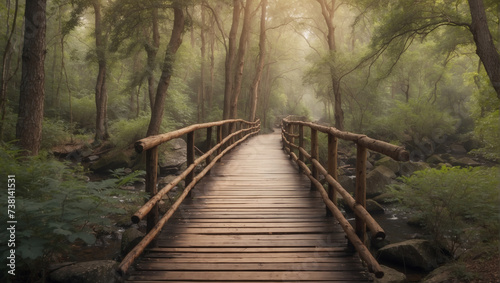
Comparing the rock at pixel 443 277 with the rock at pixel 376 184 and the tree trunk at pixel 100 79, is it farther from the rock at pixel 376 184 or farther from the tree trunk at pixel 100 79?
the tree trunk at pixel 100 79

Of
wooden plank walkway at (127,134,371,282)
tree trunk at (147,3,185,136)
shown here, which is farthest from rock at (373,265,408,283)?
tree trunk at (147,3,185,136)

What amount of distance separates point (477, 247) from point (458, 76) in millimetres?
34393

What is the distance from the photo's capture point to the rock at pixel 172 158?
51.1 ft

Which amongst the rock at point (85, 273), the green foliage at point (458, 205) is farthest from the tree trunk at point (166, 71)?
the rock at point (85, 273)

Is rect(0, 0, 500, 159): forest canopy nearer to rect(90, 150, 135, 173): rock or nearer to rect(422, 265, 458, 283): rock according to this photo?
rect(90, 150, 135, 173): rock

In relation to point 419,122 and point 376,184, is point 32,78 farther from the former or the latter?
point 419,122

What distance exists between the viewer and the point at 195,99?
38.3 metres

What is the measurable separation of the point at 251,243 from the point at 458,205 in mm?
5200

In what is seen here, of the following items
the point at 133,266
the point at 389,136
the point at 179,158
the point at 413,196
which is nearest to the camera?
the point at 133,266

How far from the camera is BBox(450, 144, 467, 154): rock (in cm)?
2459

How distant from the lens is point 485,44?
930 cm

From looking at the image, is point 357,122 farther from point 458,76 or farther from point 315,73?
point 458,76

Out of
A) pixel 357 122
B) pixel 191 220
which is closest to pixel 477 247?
pixel 191 220

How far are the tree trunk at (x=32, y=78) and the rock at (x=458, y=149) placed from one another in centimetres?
2674
